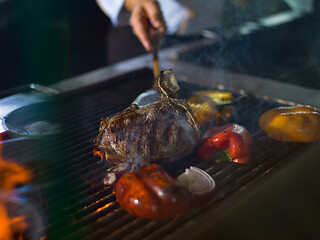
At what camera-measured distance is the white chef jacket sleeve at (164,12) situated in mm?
4195

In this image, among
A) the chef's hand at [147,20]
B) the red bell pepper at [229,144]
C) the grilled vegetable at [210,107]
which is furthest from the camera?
the chef's hand at [147,20]

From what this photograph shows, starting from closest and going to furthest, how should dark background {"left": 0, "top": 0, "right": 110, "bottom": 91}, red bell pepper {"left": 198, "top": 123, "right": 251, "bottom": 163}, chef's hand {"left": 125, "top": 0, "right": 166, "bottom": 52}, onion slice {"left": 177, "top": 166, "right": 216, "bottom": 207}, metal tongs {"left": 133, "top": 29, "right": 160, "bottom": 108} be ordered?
onion slice {"left": 177, "top": 166, "right": 216, "bottom": 207} → red bell pepper {"left": 198, "top": 123, "right": 251, "bottom": 163} → metal tongs {"left": 133, "top": 29, "right": 160, "bottom": 108} → chef's hand {"left": 125, "top": 0, "right": 166, "bottom": 52} → dark background {"left": 0, "top": 0, "right": 110, "bottom": 91}

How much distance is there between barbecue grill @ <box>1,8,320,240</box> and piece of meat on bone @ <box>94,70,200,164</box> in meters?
0.15

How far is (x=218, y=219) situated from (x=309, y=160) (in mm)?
930

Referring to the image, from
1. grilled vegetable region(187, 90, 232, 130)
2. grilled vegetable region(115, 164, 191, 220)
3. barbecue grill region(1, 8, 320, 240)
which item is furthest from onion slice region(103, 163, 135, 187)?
grilled vegetable region(187, 90, 232, 130)

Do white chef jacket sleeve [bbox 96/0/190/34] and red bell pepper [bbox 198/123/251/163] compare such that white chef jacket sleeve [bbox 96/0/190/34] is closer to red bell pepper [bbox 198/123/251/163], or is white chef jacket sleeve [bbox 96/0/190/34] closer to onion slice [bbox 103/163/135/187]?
red bell pepper [bbox 198/123/251/163]

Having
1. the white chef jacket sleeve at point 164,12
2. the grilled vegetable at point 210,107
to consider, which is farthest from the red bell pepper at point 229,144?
the white chef jacket sleeve at point 164,12

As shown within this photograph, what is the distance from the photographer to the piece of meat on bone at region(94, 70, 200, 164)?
207 centimetres

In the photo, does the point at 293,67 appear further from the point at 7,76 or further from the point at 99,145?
the point at 7,76

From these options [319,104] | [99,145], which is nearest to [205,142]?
[99,145]

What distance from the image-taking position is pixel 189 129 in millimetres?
2154

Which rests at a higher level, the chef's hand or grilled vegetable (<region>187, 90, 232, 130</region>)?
the chef's hand

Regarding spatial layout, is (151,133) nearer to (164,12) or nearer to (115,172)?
(115,172)

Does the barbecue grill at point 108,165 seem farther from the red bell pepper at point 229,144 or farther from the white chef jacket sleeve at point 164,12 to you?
the white chef jacket sleeve at point 164,12
